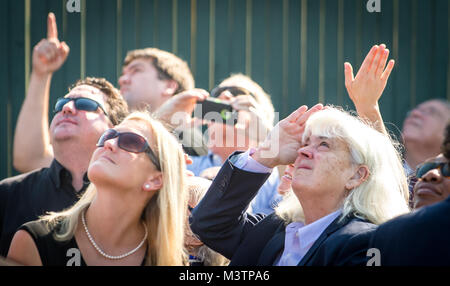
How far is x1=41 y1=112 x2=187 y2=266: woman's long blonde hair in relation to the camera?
8.14 feet

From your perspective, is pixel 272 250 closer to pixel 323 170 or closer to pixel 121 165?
pixel 323 170

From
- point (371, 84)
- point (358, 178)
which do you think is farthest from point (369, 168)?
point (371, 84)

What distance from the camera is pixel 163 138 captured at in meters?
2.60

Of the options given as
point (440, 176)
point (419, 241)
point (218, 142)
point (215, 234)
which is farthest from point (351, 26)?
point (419, 241)

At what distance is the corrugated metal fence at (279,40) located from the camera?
4.73m

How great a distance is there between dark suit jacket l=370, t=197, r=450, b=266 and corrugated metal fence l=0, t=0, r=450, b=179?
3.22 metres

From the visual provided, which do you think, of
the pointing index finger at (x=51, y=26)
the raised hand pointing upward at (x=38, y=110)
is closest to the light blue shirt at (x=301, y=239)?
the raised hand pointing upward at (x=38, y=110)

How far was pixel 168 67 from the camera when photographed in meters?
4.20

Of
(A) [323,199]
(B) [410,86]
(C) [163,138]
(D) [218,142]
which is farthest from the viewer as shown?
(B) [410,86]

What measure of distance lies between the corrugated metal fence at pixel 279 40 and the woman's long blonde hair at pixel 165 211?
226 cm

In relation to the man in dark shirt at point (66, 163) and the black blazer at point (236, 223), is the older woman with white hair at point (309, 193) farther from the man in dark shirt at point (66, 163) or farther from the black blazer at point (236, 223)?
the man in dark shirt at point (66, 163)

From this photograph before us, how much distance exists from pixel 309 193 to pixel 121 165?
0.77 m

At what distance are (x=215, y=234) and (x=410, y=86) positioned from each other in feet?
9.70
